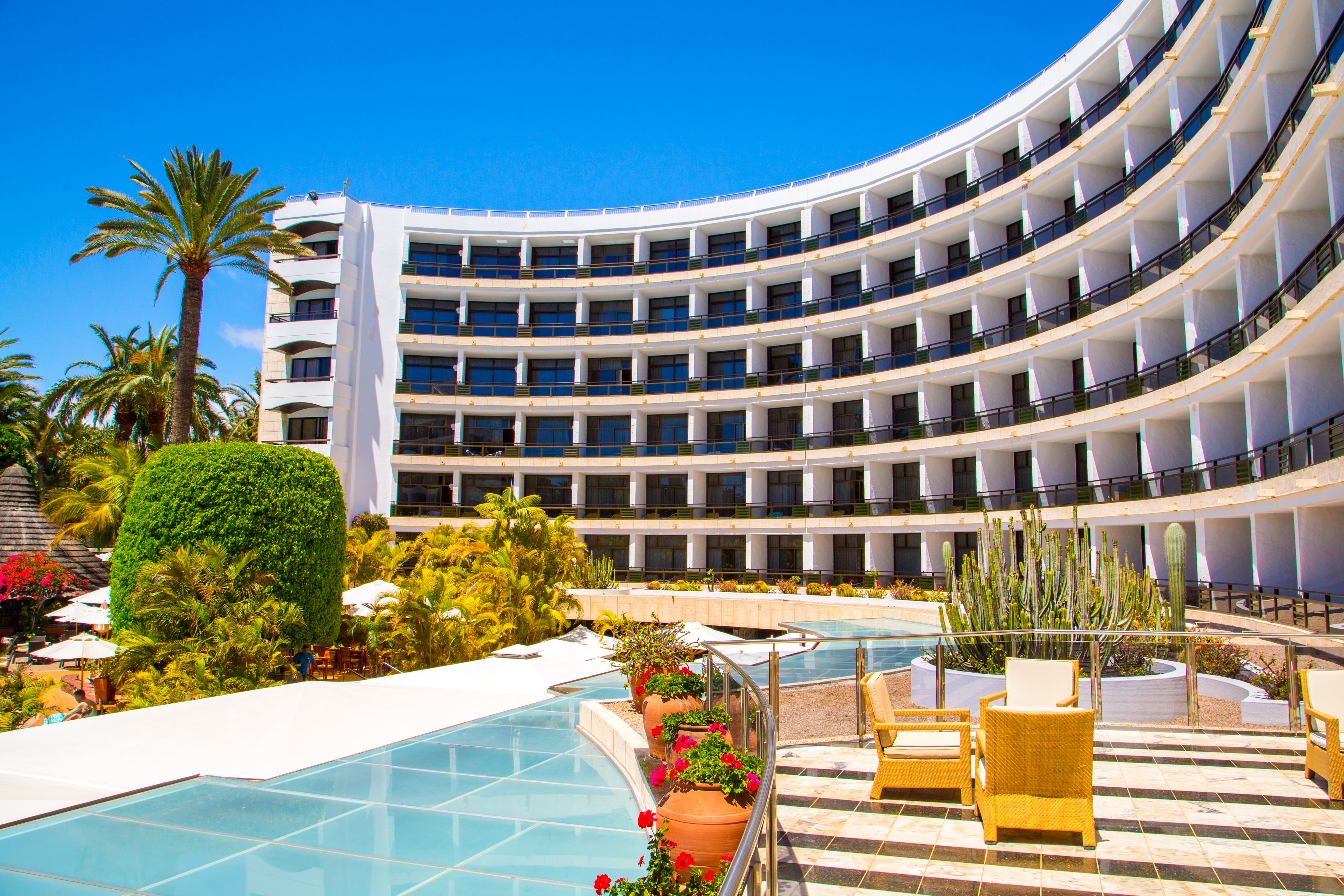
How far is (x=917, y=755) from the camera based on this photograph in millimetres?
7723

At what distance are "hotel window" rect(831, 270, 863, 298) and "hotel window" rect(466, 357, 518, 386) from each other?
57.4 ft

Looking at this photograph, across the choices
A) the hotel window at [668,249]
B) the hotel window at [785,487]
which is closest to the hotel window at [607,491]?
the hotel window at [785,487]

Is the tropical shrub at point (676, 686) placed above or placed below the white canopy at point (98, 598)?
above

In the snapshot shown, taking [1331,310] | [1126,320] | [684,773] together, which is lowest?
[684,773]

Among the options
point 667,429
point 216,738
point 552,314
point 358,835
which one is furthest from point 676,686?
point 552,314

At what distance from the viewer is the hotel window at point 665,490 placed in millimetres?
44281

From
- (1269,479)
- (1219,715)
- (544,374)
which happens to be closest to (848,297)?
(544,374)

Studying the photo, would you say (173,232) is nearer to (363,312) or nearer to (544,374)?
(363,312)

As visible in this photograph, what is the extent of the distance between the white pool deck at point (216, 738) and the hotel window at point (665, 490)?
1194 inches

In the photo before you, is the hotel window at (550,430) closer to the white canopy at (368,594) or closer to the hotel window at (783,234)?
the hotel window at (783,234)

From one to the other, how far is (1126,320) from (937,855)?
26.7m

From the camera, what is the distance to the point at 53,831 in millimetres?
8336

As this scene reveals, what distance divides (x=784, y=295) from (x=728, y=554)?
44.9 ft

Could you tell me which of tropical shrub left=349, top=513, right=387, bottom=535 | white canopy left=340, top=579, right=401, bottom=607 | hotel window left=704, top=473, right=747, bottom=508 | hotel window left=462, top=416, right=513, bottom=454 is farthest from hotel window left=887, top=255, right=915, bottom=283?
tropical shrub left=349, top=513, right=387, bottom=535
